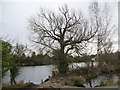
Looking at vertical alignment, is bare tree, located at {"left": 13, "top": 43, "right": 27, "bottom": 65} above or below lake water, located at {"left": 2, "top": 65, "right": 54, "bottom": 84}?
above

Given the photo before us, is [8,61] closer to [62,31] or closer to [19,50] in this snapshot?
[19,50]

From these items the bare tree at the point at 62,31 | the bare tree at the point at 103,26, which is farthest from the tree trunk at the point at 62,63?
the bare tree at the point at 103,26

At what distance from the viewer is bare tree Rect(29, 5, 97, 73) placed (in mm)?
3492

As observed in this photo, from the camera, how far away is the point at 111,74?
3.42 metres

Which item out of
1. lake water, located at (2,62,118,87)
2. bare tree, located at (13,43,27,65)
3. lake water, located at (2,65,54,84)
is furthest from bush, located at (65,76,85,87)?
bare tree, located at (13,43,27,65)

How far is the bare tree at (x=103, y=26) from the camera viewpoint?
3.46 metres

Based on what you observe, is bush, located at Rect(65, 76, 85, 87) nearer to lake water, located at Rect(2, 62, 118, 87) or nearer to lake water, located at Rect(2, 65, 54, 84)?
lake water, located at Rect(2, 62, 118, 87)

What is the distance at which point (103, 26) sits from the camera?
3.51 m

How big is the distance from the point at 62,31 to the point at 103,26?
2.23 feet

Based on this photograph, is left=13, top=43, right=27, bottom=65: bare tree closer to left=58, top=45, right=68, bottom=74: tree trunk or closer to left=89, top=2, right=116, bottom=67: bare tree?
left=58, top=45, right=68, bottom=74: tree trunk

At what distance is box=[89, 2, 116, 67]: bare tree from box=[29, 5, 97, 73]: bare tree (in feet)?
0.39

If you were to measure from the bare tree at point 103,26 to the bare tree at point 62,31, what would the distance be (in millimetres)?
118

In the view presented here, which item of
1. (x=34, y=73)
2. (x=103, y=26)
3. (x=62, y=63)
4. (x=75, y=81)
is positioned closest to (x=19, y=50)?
(x=34, y=73)

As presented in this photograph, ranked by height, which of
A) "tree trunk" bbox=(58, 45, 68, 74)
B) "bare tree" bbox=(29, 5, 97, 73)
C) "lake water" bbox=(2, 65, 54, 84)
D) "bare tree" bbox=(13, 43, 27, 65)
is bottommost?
"lake water" bbox=(2, 65, 54, 84)
